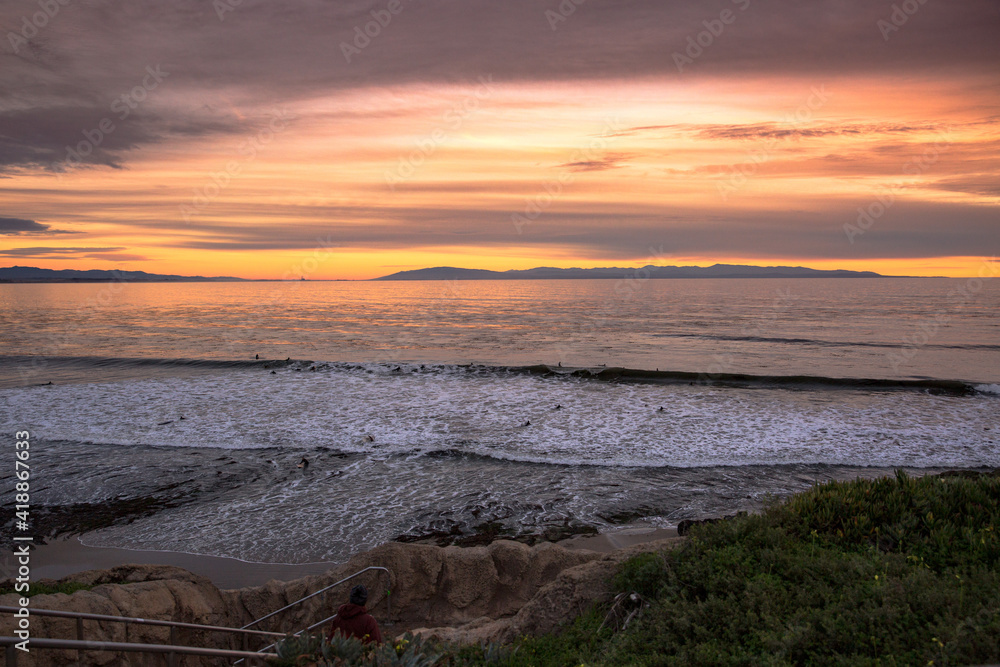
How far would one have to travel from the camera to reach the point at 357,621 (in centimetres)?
584

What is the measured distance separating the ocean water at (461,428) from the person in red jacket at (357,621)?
4.04 meters

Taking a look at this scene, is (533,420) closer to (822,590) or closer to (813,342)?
(822,590)

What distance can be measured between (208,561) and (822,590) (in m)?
9.37

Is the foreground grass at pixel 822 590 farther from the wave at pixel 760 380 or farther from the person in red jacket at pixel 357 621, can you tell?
the wave at pixel 760 380

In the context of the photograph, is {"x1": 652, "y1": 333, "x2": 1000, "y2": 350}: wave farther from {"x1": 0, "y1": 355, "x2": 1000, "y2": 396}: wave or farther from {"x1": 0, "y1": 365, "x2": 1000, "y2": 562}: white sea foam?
{"x1": 0, "y1": 365, "x2": 1000, "y2": 562}: white sea foam

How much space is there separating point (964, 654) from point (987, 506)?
2840 millimetres

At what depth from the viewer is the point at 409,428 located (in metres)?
Answer: 17.6

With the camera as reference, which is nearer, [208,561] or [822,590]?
[822,590]

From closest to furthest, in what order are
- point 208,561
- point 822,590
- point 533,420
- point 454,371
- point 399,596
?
1. point 822,590
2. point 399,596
3. point 208,561
4. point 533,420
5. point 454,371

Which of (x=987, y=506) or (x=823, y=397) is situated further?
(x=823, y=397)

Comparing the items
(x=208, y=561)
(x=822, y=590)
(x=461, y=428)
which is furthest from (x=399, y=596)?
(x=461, y=428)

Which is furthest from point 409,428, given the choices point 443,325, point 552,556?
point 443,325

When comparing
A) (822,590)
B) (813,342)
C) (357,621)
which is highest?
(813,342)

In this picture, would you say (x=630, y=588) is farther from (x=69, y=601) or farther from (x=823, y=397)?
(x=823, y=397)
